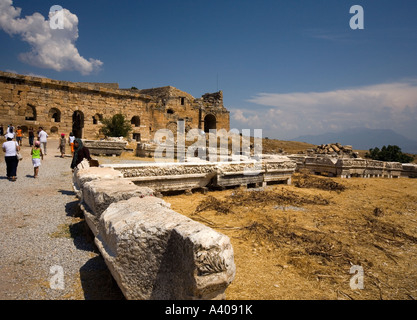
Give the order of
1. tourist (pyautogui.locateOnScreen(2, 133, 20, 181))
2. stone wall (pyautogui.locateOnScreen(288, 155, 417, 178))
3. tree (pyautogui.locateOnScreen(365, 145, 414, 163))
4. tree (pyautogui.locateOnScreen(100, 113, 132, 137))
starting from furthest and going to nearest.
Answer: tree (pyautogui.locateOnScreen(100, 113, 132, 137)) → tree (pyautogui.locateOnScreen(365, 145, 414, 163)) → stone wall (pyautogui.locateOnScreen(288, 155, 417, 178)) → tourist (pyautogui.locateOnScreen(2, 133, 20, 181))

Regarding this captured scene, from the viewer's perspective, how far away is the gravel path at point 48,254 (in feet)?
7.44

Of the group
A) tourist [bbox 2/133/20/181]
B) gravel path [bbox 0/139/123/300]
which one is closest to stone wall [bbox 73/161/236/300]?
gravel path [bbox 0/139/123/300]

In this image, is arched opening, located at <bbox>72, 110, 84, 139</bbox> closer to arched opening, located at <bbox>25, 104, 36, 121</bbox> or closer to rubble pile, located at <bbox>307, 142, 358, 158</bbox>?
arched opening, located at <bbox>25, 104, 36, 121</bbox>

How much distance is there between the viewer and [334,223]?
4609 millimetres

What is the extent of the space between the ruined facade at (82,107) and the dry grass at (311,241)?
17.8 m

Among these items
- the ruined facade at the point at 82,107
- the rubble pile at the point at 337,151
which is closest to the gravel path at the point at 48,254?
the ruined facade at the point at 82,107

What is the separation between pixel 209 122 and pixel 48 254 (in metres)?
30.7

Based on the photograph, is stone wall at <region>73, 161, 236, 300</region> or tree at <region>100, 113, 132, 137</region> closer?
stone wall at <region>73, 161, 236, 300</region>

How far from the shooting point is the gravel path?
2268mm

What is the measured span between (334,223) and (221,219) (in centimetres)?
213

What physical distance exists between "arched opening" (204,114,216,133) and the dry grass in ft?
85.3

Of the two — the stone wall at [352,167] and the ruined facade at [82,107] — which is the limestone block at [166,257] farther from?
the ruined facade at [82,107]

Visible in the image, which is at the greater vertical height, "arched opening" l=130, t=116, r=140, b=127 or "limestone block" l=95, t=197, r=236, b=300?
"arched opening" l=130, t=116, r=140, b=127

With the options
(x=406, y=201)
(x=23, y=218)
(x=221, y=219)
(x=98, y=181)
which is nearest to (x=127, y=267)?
(x=98, y=181)
